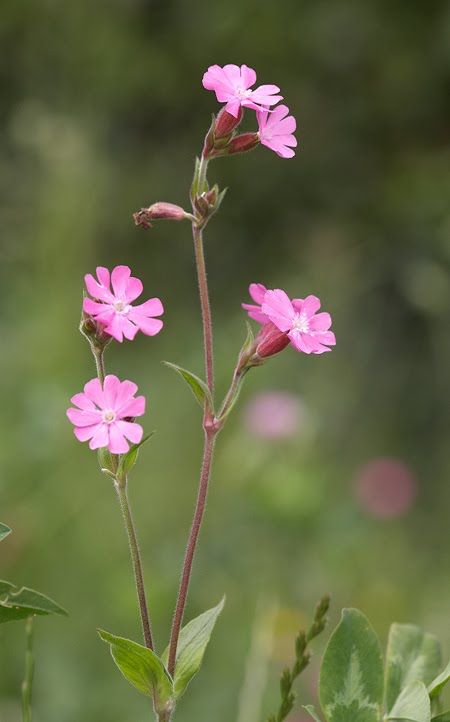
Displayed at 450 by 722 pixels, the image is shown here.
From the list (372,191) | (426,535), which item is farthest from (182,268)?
(426,535)

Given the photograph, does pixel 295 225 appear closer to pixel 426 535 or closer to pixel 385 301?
pixel 385 301

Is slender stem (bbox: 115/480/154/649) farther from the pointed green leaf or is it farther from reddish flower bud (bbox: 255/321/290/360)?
reddish flower bud (bbox: 255/321/290/360)

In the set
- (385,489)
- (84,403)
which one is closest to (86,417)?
(84,403)

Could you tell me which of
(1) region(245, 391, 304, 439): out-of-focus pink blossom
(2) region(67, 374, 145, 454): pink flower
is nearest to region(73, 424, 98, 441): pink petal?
(2) region(67, 374, 145, 454): pink flower

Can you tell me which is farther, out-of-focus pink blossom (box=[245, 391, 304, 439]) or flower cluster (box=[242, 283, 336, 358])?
out-of-focus pink blossom (box=[245, 391, 304, 439])

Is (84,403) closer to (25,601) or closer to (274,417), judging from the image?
(25,601)
